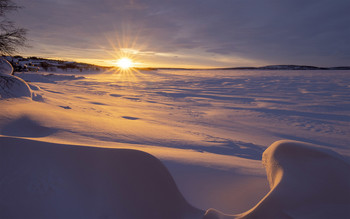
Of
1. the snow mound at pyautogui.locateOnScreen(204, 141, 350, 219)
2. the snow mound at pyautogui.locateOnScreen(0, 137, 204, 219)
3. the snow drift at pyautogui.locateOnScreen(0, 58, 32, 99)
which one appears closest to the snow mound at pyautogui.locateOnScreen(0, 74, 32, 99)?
the snow drift at pyautogui.locateOnScreen(0, 58, 32, 99)

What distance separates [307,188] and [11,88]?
7.32m

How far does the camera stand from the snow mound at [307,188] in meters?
1.31

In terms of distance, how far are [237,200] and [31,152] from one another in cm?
224

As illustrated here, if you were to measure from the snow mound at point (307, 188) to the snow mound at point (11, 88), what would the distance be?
615 cm

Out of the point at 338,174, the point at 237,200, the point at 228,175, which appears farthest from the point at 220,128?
the point at 338,174

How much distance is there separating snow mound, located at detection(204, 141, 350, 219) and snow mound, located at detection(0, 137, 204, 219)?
57cm

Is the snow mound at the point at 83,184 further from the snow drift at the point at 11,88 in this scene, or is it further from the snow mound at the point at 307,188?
the snow drift at the point at 11,88

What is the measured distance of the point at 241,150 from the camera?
13.5 feet

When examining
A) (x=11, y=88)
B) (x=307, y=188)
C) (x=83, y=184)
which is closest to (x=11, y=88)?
(x=11, y=88)

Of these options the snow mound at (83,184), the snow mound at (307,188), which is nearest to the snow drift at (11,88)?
the snow mound at (83,184)

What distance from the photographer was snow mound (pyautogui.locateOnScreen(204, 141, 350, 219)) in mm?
1309

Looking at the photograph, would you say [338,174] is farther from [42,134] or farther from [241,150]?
[42,134]

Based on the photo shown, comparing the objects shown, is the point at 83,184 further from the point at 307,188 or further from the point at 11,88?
the point at 11,88

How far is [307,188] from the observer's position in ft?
4.62
